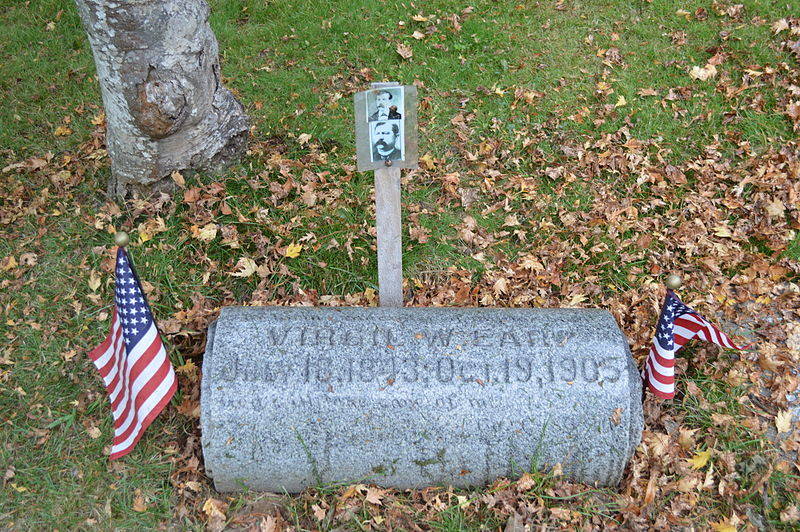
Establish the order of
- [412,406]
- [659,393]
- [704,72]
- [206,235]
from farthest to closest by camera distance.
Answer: [704,72], [206,235], [659,393], [412,406]

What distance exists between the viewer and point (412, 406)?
3.00m

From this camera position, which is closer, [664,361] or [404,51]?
[664,361]

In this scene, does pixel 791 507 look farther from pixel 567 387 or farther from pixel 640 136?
pixel 640 136

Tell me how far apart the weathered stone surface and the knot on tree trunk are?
1.85 metres

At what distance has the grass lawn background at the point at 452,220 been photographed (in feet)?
10.7

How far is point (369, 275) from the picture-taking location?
4.30 metres

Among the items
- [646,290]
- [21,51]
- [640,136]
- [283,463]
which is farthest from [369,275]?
[21,51]

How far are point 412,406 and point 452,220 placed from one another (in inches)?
79.2

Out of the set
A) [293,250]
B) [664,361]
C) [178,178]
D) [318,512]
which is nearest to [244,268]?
[293,250]

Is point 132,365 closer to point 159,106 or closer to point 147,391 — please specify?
point 147,391

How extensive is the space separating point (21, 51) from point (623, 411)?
6.71 m

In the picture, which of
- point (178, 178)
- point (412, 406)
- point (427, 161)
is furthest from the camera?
point (427, 161)

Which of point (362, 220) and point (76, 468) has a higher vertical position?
point (362, 220)

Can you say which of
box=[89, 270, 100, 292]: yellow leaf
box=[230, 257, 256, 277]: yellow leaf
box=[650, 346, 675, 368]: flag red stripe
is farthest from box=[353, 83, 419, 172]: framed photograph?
box=[89, 270, 100, 292]: yellow leaf
